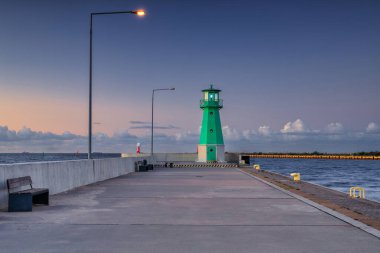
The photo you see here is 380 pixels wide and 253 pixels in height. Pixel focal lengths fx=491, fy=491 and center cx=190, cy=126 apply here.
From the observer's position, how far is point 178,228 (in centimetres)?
1041

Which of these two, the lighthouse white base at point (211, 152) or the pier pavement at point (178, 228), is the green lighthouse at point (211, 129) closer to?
the lighthouse white base at point (211, 152)

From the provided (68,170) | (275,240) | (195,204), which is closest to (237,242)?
(275,240)

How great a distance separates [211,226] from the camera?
1073 centimetres

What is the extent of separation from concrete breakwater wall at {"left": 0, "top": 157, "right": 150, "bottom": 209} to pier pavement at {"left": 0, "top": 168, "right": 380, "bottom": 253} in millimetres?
1241

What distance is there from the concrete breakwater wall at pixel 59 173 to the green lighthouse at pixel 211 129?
1136 inches

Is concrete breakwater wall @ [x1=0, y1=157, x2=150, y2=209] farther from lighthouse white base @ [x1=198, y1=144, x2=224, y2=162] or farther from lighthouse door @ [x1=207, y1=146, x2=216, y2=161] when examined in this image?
lighthouse door @ [x1=207, y1=146, x2=216, y2=161]

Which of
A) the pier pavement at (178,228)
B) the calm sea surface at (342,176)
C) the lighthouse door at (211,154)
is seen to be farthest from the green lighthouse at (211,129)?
the pier pavement at (178,228)

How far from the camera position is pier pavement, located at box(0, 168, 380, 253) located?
27.9 feet

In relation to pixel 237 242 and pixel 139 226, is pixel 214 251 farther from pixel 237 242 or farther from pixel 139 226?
pixel 139 226

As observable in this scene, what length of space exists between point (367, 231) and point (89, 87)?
56.8 feet

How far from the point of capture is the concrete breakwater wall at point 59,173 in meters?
14.2

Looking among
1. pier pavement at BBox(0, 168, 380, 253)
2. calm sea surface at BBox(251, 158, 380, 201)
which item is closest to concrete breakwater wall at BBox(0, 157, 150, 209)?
pier pavement at BBox(0, 168, 380, 253)

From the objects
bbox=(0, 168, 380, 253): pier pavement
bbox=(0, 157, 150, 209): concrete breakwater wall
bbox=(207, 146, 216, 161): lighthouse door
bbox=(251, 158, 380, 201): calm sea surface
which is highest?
bbox=(207, 146, 216, 161): lighthouse door

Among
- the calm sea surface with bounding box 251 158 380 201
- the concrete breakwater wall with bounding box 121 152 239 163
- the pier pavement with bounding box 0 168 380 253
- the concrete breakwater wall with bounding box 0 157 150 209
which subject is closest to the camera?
the pier pavement with bounding box 0 168 380 253
